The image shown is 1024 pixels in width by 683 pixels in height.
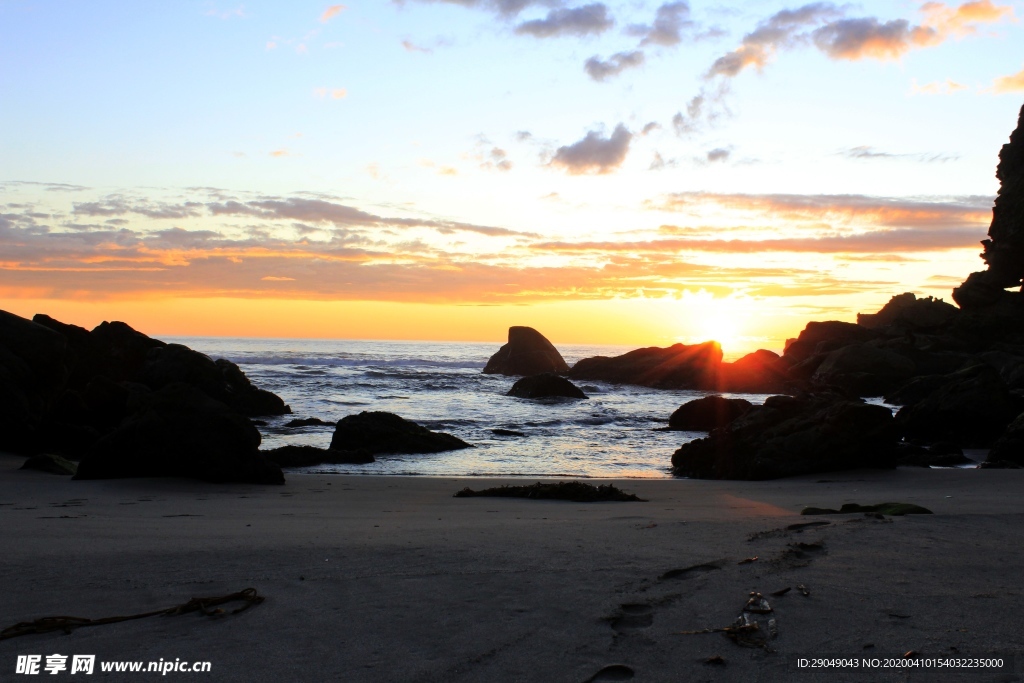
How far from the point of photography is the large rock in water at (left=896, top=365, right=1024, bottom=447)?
16453 millimetres

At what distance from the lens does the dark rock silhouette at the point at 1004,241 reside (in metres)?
35.2

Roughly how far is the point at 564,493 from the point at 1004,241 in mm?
37371

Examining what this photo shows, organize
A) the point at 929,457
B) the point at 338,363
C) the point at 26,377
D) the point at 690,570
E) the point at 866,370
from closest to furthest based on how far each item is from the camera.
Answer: the point at 690,570 → the point at 929,457 → the point at 26,377 → the point at 866,370 → the point at 338,363

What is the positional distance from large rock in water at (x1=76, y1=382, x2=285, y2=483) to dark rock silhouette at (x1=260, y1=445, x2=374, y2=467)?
3.10 meters

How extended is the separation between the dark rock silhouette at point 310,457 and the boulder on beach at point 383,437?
0.96m

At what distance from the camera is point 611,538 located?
5.35 meters

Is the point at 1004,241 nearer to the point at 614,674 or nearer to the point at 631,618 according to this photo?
the point at 631,618

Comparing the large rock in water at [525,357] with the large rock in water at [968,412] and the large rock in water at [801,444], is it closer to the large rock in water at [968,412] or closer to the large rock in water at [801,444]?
the large rock in water at [968,412]

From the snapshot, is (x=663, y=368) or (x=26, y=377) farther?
(x=663, y=368)

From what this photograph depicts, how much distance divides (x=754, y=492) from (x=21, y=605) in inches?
326

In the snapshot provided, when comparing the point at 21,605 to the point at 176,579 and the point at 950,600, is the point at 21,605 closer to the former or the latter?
the point at 176,579

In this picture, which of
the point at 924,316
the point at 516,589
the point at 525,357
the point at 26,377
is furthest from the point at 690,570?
the point at 525,357

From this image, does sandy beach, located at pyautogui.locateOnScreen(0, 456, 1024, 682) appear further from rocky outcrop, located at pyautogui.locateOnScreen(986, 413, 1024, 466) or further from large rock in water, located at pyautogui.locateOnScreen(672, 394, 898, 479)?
rocky outcrop, located at pyautogui.locateOnScreen(986, 413, 1024, 466)

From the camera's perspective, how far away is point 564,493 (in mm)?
8758
